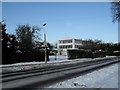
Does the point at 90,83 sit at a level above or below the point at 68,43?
below

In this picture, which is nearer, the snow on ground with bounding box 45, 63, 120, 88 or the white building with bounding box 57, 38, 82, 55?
→ the snow on ground with bounding box 45, 63, 120, 88

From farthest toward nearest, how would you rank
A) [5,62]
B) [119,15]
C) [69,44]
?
[69,44]
[5,62]
[119,15]

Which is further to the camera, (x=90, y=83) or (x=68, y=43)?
(x=68, y=43)

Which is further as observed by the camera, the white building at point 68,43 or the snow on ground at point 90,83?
the white building at point 68,43

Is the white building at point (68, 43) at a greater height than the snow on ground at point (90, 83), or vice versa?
the white building at point (68, 43)

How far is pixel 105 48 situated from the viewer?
319ft

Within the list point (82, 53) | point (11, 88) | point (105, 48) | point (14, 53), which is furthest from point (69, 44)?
point (11, 88)

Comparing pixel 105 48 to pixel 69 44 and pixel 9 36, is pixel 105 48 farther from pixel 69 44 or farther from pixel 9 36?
pixel 9 36

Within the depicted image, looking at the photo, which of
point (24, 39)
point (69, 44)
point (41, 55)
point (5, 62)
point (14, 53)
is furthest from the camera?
point (69, 44)

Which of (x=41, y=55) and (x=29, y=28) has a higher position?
(x=29, y=28)

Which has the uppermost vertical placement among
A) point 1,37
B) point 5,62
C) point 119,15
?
point 119,15

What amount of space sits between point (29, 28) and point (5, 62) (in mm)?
19999

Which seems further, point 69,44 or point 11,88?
point 69,44

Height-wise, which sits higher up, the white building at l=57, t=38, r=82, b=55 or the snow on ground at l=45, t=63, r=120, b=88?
the white building at l=57, t=38, r=82, b=55
